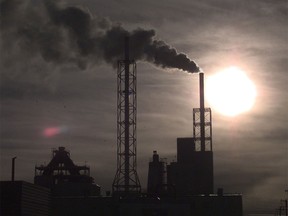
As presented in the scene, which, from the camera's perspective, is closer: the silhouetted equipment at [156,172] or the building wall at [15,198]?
the building wall at [15,198]

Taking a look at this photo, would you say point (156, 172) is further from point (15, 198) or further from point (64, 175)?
point (15, 198)

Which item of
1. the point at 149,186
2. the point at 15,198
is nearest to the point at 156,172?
the point at 149,186

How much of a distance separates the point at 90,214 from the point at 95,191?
33.2 ft

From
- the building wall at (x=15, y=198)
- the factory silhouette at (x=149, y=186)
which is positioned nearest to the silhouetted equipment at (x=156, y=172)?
the factory silhouette at (x=149, y=186)

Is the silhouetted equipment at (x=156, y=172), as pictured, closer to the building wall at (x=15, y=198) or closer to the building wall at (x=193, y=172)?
the building wall at (x=193, y=172)

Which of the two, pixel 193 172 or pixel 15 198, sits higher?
pixel 193 172

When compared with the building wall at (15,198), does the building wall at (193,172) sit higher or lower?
higher

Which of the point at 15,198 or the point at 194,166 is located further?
the point at 194,166

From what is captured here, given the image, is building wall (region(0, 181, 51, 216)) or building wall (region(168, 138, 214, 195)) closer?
building wall (region(0, 181, 51, 216))

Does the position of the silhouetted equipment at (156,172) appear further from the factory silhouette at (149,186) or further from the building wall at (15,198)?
the building wall at (15,198)

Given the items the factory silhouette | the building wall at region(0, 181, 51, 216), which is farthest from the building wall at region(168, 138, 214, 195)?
the building wall at region(0, 181, 51, 216)

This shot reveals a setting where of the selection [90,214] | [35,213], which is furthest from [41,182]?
[35,213]

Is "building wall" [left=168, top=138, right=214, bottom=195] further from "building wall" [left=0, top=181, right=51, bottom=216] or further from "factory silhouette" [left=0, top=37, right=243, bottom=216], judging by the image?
"building wall" [left=0, top=181, right=51, bottom=216]

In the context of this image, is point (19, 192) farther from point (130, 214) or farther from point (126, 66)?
point (126, 66)
